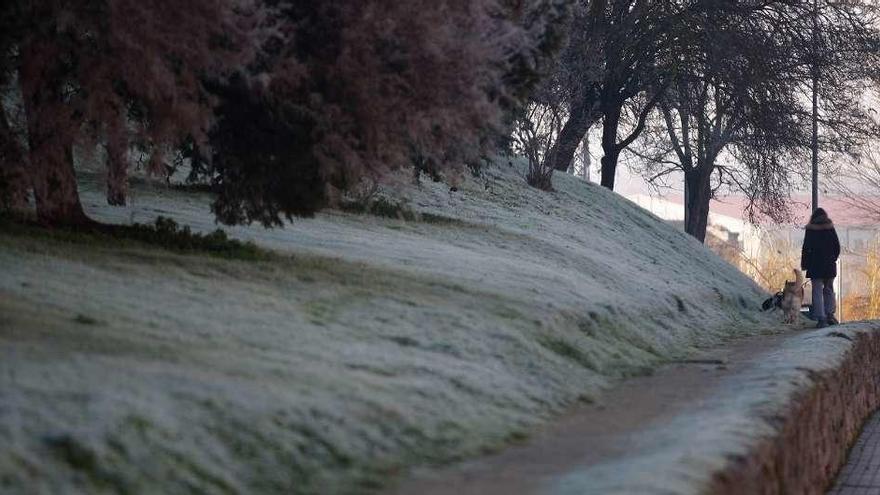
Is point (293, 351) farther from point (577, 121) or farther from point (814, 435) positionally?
point (577, 121)

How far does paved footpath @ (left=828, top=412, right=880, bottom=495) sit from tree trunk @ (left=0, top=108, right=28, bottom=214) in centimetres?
674

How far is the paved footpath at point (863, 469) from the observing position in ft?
39.8

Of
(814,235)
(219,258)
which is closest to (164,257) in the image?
(219,258)

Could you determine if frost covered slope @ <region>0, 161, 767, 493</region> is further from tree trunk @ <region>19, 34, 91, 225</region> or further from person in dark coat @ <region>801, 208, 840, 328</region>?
A: person in dark coat @ <region>801, 208, 840, 328</region>

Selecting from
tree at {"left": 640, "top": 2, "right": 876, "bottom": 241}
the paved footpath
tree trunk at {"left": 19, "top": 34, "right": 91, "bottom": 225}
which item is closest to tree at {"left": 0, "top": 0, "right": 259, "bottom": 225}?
tree trunk at {"left": 19, "top": 34, "right": 91, "bottom": 225}

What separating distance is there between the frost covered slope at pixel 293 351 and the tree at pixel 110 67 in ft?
3.01

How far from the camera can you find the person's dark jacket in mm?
21594

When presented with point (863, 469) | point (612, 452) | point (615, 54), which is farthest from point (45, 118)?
point (615, 54)

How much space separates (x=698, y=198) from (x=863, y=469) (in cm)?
2332

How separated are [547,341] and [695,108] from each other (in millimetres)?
18885

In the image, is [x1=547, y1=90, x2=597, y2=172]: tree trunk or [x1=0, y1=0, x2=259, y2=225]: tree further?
[x1=547, y1=90, x2=597, y2=172]: tree trunk

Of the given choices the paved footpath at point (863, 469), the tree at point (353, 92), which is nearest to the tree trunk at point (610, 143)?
the paved footpath at point (863, 469)

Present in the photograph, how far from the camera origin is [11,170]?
12.1 meters

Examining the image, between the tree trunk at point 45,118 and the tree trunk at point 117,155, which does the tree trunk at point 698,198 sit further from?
the tree trunk at point 45,118
